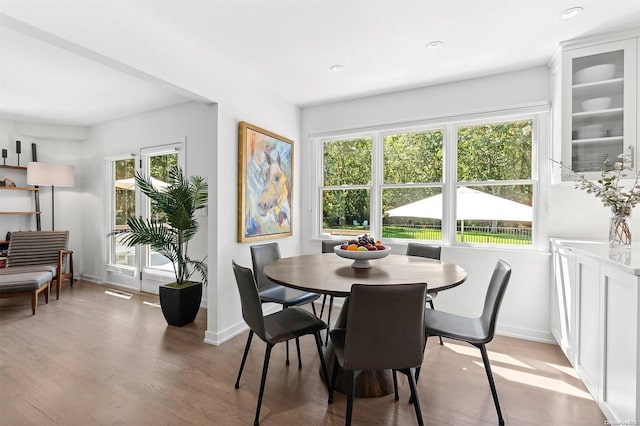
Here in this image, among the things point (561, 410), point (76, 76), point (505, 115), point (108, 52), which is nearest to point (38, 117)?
point (76, 76)

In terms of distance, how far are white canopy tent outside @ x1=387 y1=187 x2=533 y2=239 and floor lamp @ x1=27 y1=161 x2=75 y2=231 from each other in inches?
204

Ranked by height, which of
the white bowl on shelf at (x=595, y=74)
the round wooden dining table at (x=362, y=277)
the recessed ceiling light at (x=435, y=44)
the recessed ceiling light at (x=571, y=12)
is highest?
the recessed ceiling light at (x=571, y=12)

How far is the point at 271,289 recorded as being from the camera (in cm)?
276

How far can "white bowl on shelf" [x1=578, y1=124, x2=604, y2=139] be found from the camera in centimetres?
248

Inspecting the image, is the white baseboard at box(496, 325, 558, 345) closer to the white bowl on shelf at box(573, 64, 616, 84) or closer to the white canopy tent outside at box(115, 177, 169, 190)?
the white bowl on shelf at box(573, 64, 616, 84)

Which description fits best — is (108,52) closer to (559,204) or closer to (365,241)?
(365,241)

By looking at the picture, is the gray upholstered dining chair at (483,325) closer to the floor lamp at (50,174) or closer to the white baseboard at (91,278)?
the white baseboard at (91,278)

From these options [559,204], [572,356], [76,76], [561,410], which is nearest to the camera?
[561,410]

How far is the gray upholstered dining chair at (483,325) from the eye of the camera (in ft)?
5.74

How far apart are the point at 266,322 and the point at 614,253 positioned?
2.22 m

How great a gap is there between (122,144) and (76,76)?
1649 millimetres

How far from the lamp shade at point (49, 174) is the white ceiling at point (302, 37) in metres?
1.44

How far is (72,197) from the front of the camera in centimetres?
529

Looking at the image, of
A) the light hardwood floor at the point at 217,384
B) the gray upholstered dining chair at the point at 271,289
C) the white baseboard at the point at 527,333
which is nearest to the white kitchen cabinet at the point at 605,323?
the light hardwood floor at the point at 217,384
